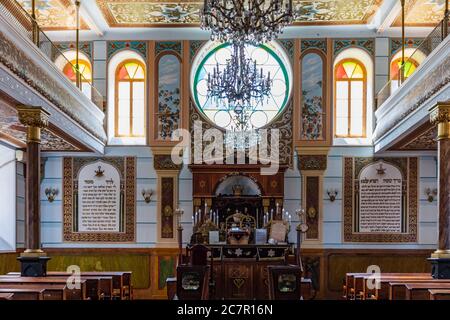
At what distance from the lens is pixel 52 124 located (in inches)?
450

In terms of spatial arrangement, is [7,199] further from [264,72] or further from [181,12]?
[264,72]

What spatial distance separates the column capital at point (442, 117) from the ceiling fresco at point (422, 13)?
412cm

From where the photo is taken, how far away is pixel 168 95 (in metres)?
15.4

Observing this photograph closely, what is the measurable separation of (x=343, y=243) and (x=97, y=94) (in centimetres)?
676

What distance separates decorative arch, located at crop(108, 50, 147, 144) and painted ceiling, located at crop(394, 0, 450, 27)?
629cm

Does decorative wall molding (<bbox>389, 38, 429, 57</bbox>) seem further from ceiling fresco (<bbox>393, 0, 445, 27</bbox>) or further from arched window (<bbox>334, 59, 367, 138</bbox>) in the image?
arched window (<bbox>334, 59, 367, 138</bbox>)

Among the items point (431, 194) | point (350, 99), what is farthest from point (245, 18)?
point (431, 194)

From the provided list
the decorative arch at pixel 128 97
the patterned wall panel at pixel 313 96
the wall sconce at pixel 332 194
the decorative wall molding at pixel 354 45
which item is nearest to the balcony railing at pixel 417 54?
the decorative wall molding at pixel 354 45

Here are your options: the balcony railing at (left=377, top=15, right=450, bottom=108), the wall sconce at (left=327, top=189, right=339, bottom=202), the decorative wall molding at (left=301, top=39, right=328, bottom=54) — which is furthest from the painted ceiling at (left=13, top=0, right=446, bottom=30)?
the wall sconce at (left=327, top=189, right=339, bottom=202)

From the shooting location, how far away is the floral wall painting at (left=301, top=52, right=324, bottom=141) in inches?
598

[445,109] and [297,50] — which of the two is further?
[297,50]

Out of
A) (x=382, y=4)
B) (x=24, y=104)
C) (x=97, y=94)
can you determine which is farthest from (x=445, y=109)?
(x=97, y=94)
